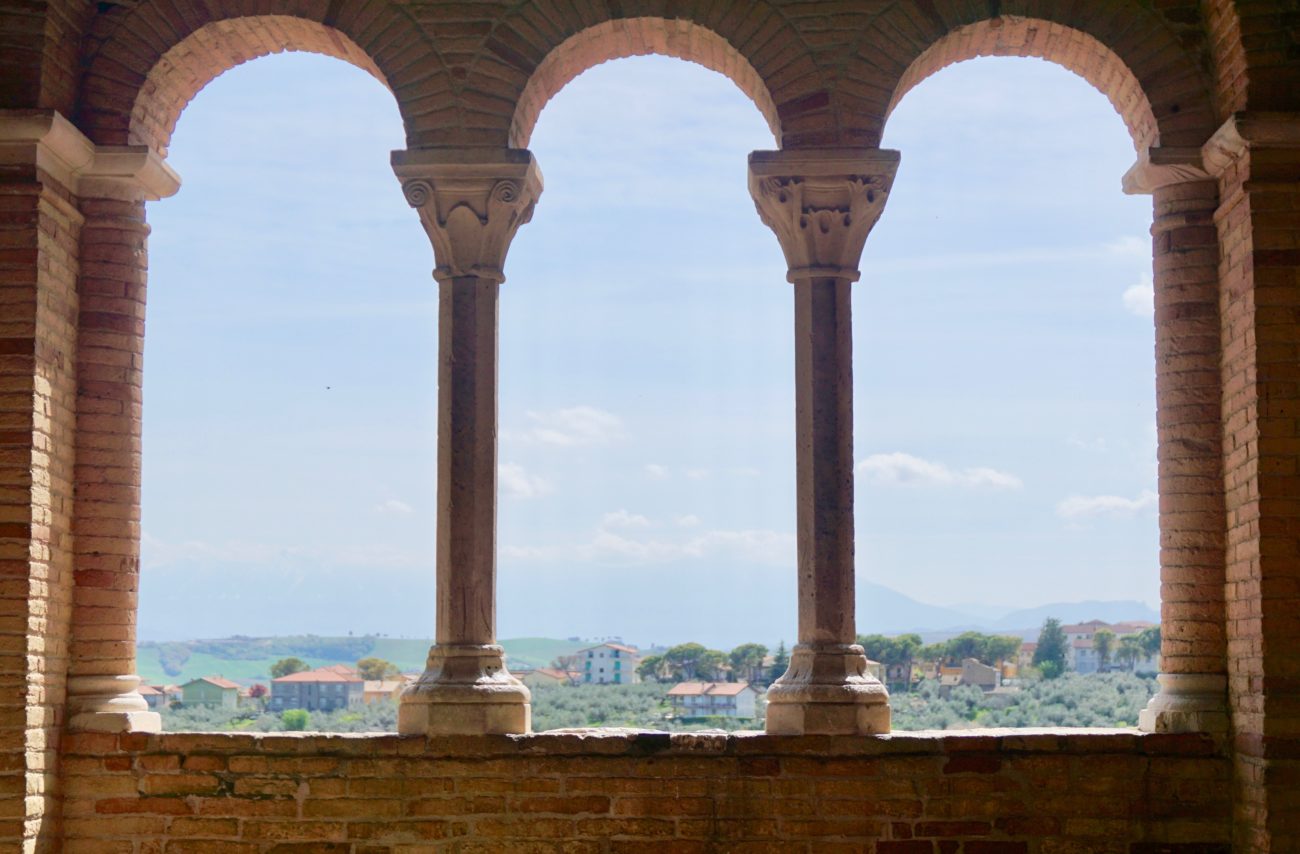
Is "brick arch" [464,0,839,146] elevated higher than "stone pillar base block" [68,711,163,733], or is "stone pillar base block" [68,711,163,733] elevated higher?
"brick arch" [464,0,839,146]

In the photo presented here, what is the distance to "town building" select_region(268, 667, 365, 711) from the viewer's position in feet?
27.0

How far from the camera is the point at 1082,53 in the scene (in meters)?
7.14

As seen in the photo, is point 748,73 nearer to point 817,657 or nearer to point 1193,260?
point 1193,260

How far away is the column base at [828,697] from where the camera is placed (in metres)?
6.64

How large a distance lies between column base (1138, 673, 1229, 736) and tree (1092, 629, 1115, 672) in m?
1.94

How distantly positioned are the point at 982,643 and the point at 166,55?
222 inches

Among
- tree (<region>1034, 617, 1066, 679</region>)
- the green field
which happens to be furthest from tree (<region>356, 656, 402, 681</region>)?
tree (<region>1034, 617, 1066, 679</region>)

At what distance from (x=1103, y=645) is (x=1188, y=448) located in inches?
95.4

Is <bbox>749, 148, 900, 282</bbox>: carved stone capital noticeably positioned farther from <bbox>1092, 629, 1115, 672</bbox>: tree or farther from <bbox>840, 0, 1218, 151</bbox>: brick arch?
<bbox>1092, 629, 1115, 672</bbox>: tree

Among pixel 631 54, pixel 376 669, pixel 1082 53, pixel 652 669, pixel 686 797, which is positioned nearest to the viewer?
pixel 686 797

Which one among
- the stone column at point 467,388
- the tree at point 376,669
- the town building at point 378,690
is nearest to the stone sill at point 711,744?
the stone column at point 467,388

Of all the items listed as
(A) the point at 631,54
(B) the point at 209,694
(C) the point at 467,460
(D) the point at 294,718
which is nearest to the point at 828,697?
(C) the point at 467,460

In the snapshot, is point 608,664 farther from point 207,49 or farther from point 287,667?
point 207,49

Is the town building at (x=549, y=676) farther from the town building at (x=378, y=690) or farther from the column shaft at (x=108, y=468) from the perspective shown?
the column shaft at (x=108, y=468)
